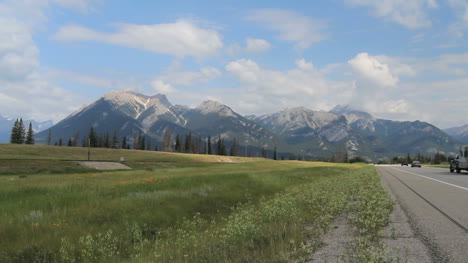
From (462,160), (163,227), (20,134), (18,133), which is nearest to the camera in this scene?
Answer: (163,227)

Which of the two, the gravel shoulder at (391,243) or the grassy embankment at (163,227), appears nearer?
the gravel shoulder at (391,243)

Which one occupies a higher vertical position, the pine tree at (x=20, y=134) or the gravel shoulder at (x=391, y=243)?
the pine tree at (x=20, y=134)

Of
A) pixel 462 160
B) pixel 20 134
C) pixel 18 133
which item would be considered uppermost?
pixel 18 133

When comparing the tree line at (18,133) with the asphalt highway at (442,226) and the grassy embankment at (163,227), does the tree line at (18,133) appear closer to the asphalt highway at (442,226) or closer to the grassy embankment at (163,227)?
the grassy embankment at (163,227)

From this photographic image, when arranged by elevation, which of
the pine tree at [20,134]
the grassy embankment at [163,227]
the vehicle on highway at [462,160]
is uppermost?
the pine tree at [20,134]

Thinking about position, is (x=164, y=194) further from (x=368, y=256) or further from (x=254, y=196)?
(x=368, y=256)

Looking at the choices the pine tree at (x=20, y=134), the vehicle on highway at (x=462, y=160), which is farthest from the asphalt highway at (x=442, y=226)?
the pine tree at (x=20, y=134)

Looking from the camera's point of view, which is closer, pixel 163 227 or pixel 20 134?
pixel 163 227

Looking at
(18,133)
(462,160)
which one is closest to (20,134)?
(18,133)

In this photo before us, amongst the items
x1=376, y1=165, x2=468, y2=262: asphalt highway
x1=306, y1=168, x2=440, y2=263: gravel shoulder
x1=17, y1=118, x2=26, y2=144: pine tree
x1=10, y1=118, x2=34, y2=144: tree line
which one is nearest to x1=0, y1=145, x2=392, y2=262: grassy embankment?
x1=306, y1=168, x2=440, y2=263: gravel shoulder

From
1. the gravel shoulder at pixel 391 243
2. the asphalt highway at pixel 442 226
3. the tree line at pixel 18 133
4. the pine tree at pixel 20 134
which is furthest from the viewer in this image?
the pine tree at pixel 20 134

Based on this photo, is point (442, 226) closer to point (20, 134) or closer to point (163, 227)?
point (163, 227)

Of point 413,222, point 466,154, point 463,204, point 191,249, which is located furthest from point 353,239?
point 466,154

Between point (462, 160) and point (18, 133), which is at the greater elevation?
point (18, 133)
